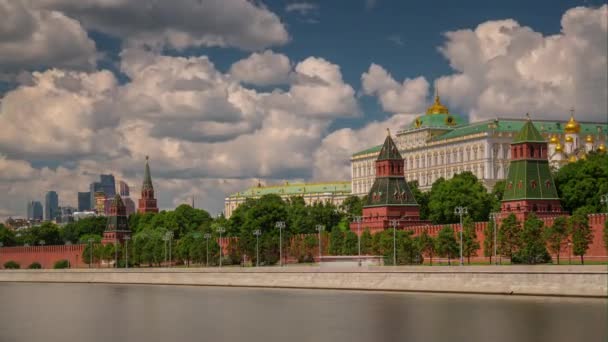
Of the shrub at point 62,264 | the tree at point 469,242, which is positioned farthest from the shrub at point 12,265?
the tree at point 469,242

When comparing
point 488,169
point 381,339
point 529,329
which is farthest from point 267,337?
point 488,169

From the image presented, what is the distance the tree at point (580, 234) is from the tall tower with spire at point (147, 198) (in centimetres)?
11815

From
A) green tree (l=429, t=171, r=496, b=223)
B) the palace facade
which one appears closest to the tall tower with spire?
the palace facade

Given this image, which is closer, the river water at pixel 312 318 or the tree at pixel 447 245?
the river water at pixel 312 318

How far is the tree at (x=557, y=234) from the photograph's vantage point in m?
70.6

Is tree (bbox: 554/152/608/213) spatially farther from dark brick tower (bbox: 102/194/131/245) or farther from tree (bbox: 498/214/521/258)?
dark brick tower (bbox: 102/194/131/245)

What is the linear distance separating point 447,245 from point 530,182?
1005 centimetres

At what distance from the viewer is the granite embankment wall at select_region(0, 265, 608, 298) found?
50000 mm

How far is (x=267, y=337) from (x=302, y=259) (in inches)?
2253

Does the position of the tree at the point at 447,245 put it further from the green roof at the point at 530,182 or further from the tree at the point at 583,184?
the tree at the point at 583,184

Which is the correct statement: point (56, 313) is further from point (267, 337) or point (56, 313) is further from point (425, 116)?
point (425, 116)

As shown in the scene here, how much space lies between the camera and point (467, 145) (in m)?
146

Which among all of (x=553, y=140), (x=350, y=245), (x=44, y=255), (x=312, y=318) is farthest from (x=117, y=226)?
(x=312, y=318)

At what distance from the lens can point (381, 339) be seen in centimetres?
3944
